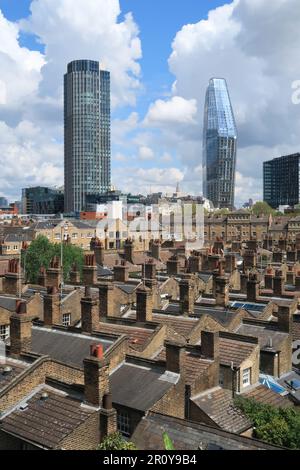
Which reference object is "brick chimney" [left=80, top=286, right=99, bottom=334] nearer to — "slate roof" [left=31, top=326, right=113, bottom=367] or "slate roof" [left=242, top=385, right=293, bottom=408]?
"slate roof" [left=31, top=326, right=113, bottom=367]

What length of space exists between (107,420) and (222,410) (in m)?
6.83

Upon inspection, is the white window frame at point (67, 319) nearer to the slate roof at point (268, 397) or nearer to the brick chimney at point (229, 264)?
the slate roof at point (268, 397)

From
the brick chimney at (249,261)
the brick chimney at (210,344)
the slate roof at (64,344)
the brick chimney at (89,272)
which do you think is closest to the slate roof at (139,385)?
the slate roof at (64,344)

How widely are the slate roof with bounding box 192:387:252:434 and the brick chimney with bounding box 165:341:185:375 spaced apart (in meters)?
1.82

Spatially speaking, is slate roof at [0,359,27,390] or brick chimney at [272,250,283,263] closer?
slate roof at [0,359,27,390]

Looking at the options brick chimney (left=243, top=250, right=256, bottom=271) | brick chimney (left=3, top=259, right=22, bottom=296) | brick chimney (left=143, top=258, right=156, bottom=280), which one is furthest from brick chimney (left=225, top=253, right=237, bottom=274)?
brick chimney (left=3, top=259, right=22, bottom=296)

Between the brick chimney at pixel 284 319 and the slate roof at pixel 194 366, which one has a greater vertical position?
the brick chimney at pixel 284 319

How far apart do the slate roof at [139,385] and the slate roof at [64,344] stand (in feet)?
7.25

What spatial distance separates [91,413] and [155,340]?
8.93 meters

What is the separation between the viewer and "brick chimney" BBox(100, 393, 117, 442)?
67.2 ft

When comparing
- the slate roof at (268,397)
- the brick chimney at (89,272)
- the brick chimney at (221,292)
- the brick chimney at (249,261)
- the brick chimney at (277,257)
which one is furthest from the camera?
the brick chimney at (277,257)

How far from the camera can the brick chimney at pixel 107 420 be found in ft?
67.2

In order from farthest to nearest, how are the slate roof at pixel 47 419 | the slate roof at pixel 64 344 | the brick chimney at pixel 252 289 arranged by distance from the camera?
the brick chimney at pixel 252 289 < the slate roof at pixel 64 344 < the slate roof at pixel 47 419

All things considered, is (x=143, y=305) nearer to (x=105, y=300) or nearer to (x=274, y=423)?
(x=105, y=300)
